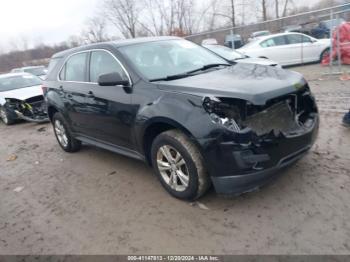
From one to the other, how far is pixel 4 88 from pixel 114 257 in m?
9.07

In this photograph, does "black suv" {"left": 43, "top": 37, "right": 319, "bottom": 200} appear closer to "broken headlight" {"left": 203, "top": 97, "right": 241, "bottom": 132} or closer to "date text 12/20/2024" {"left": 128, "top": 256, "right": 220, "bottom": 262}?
"broken headlight" {"left": 203, "top": 97, "right": 241, "bottom": 132}

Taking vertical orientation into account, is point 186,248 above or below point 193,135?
below

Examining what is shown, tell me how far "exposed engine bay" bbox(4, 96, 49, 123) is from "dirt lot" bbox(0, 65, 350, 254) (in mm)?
4087

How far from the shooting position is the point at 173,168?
11.1ft

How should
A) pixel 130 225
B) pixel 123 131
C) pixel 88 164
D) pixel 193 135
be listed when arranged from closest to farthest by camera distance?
pixel 193 135 → pixel 130 225 → pixel 123 131 → pixel 88 164

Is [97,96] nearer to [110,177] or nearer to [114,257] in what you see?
[110,177]

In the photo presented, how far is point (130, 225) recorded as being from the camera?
318cm

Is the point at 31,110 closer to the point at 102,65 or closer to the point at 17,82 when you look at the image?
the point at 17,82

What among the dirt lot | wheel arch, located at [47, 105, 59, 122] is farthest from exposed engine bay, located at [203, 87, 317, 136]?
wheel arch, located at [47, 105, 59, 122]

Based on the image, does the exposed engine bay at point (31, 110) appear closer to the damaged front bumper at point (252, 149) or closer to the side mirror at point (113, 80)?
the side mirror at point (113, 80)

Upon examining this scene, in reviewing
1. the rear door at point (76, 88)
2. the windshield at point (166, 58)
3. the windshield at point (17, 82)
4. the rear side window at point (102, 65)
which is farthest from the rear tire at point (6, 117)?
the windshield at point (166, 58)

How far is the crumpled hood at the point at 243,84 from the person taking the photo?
115 inches

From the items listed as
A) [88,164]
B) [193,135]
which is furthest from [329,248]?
[88,164]

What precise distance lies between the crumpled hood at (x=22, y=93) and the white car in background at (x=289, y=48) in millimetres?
7516
